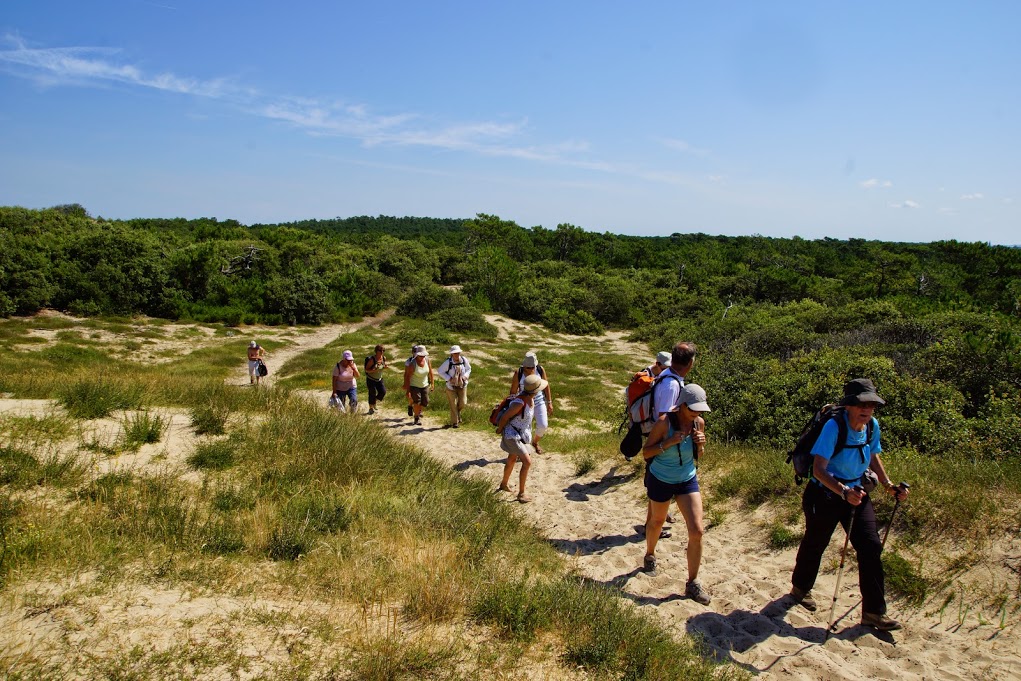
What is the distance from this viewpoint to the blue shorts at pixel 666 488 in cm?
475

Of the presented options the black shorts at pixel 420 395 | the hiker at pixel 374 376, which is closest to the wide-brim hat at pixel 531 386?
the black shorts at pixel 420 395

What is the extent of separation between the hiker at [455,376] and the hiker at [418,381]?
0.69 m

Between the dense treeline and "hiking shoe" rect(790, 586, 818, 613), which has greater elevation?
the dense treeline

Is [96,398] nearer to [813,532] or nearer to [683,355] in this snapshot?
[683,355]

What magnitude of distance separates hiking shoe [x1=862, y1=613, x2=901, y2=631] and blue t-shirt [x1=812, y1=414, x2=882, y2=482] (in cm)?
108

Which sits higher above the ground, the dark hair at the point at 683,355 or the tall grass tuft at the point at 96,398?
the dark hair at the point at 683,355

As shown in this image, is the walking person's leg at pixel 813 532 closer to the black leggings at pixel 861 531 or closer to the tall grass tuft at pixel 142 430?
the black leggings at pixel 861 531

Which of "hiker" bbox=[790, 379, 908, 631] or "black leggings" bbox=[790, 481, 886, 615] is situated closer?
"hiker" bbox=[790, 379, 908, 631]

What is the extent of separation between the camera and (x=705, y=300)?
3831cm

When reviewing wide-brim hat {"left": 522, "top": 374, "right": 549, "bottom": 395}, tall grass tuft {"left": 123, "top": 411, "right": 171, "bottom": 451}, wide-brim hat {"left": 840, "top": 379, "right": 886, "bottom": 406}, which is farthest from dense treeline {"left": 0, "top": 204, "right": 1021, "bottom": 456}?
tall grass tuft {"left": 123, "top": 411, "right": 171, "bottom": 451}

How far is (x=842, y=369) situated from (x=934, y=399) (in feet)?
4.82

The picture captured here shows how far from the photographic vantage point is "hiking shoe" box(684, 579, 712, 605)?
4887mm

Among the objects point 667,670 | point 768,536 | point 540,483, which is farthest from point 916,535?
point 540,483

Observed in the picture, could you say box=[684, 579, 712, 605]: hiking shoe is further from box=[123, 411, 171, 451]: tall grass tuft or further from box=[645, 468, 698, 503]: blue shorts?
box=[123, 411, 171, 451]: tall grass tuft
